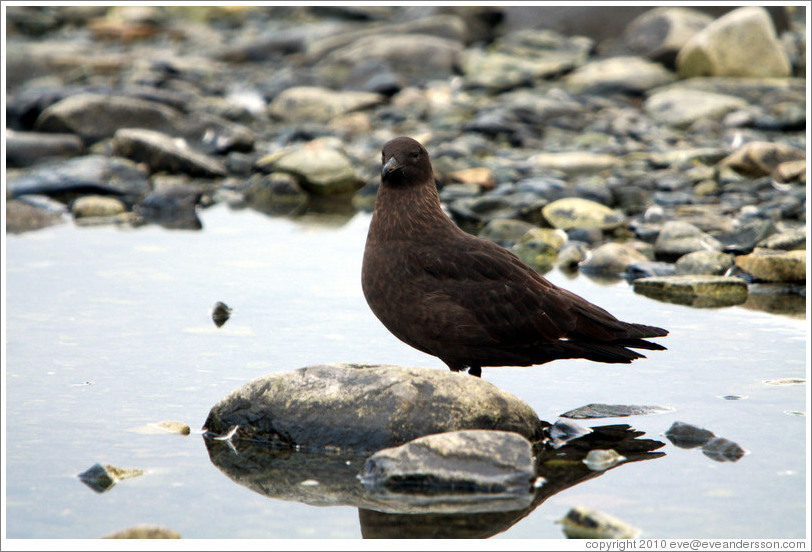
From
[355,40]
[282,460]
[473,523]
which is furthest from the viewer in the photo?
[355,40]

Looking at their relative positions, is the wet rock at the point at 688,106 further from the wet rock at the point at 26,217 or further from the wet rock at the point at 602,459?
the wet rock at the point at 602,459

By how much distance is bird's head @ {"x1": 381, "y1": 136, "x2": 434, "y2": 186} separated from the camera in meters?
6.17

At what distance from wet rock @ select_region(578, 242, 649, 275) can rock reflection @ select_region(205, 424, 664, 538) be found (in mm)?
3685

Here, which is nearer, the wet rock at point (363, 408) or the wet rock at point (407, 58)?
the wet rock at point (363, 408)

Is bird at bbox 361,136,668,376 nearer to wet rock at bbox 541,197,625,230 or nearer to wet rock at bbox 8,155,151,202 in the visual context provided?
wet rock at bbox 541,197,625,230

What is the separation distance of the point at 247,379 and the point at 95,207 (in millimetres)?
5860

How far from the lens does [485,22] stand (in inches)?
858

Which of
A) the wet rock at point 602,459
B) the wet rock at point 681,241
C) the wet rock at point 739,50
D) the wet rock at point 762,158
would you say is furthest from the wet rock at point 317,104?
the wet rock at point 602,459

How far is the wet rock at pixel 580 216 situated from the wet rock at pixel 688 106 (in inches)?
204

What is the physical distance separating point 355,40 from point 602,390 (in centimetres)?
1579

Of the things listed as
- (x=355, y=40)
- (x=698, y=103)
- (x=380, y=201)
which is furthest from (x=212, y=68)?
(x=380, y=201)

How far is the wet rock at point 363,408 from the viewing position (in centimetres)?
520

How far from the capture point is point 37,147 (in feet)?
45.0

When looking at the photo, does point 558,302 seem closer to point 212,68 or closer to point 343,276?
point 343,276
